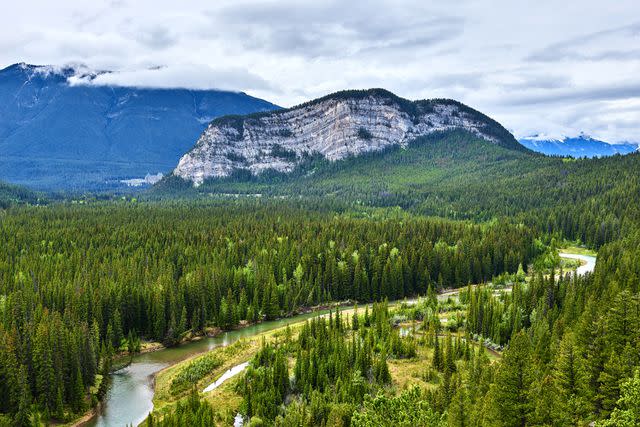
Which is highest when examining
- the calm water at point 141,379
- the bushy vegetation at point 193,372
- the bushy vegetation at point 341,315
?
the bushy vegetation at point 341,315

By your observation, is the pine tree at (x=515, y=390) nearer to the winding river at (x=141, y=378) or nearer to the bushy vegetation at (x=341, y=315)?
the bushy vegetation at (x=341, y=315)

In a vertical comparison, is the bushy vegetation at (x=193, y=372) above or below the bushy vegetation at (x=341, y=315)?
below

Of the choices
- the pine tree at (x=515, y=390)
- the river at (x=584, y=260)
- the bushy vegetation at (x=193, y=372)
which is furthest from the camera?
the river at (x=584, y=260)

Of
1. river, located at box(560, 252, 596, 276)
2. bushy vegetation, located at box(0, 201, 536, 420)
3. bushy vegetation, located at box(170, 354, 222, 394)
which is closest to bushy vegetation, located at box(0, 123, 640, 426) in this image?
bushy vegetation, located at box(0, 201, 536, 420)

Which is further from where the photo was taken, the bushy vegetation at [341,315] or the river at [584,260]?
the river at [584,260]

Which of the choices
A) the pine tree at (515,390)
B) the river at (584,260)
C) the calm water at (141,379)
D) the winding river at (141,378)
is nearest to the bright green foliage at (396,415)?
the pine tree at (515,390)

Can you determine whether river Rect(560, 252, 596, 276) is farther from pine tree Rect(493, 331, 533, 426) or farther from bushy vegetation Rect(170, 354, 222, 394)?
pine tree Rect(493, 331, 533, 426)

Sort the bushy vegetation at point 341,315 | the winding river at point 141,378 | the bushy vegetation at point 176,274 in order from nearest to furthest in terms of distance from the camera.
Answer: the bushy vegetation at point 341,315, the winding river at point 141,378, the bushy vegetation at point 176,274

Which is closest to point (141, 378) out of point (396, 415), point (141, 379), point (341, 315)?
point (141, 379)

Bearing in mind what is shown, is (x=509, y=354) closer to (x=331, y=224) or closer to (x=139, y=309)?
(x=139, y=309)

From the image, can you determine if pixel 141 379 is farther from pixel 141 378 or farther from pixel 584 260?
pixel 584 260
